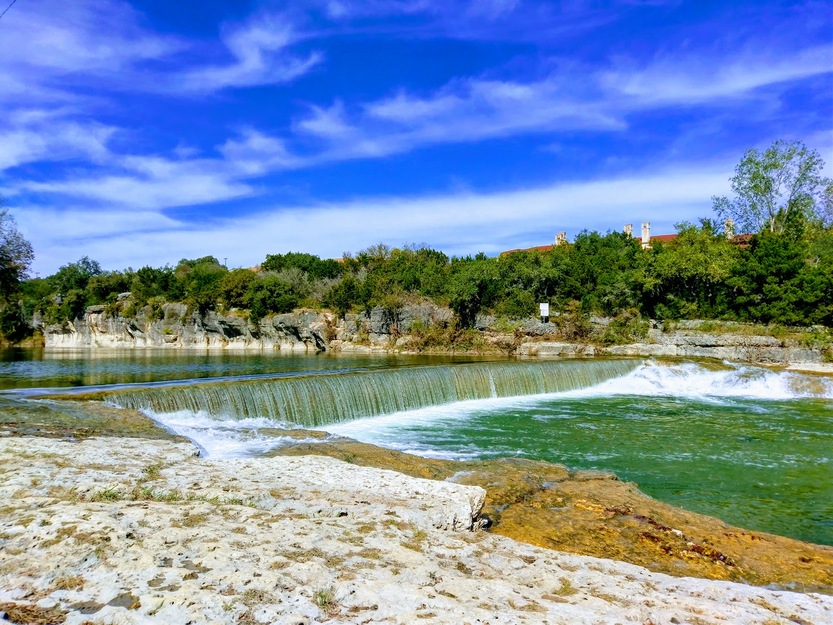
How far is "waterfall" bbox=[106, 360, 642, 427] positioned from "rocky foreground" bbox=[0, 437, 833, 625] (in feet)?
23.9

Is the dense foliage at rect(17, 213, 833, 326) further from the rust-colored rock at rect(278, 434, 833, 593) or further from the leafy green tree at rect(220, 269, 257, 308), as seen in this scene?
the rust-colored rock at rect(278, 434, 833, 593)

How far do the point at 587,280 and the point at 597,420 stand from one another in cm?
2541

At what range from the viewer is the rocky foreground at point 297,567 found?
2.84 metres

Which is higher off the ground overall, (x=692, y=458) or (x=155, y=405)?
(x=155, y=405)

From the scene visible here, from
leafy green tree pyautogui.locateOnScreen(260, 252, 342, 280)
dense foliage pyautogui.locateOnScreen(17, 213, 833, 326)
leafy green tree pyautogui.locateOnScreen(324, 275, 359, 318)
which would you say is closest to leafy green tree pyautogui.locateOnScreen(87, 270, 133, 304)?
dense foliage pyautogui.locateOnScreen(17, 213, 833, 326)

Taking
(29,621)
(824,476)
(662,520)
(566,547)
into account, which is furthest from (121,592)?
(824,476)

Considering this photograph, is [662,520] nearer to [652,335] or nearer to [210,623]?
[210,623]

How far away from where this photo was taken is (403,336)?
128ft

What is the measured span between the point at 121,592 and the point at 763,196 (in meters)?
42.6

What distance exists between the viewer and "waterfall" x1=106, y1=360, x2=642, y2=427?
12.5m

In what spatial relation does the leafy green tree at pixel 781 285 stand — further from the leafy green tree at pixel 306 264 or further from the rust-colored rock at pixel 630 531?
the leafy green tree at pixel 306 264

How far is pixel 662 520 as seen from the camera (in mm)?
5918

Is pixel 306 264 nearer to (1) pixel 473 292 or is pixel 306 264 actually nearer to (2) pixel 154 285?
(2) pixel 154 285

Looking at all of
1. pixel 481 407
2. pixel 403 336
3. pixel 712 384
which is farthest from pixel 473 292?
pixel 481 407
